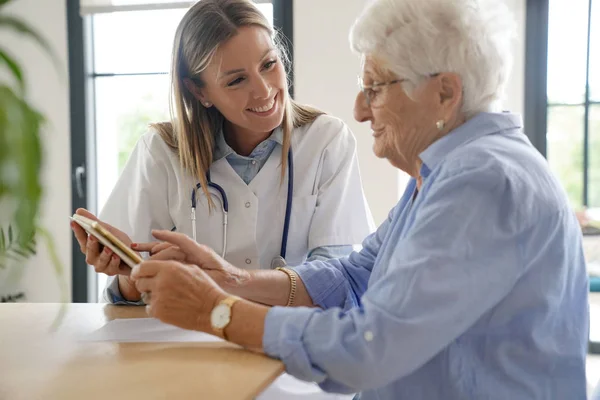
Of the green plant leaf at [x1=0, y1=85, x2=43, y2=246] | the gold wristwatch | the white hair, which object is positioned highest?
the white hair

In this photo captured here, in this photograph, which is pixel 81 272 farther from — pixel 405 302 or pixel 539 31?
pixel 405 302

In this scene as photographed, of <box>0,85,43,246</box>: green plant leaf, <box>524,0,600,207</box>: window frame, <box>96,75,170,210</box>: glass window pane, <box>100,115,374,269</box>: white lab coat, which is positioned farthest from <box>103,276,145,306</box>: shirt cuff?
<box>524,0,600,207</box>: window frame

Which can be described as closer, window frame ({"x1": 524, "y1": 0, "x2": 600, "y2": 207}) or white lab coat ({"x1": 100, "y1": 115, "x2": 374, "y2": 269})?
white lab coat ({"x1": 100, "y1": 115, "x2": 374, "y2": 269})

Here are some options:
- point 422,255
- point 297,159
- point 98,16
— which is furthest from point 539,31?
point 422,255

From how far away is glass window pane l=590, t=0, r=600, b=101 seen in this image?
325 centimetres

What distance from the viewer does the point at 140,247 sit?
1565 mm

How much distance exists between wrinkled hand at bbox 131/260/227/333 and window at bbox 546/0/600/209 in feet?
8.14

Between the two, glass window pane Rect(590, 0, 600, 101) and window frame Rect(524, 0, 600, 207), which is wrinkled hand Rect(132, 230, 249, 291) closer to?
window frame Rect(524, 0, 600, 207)

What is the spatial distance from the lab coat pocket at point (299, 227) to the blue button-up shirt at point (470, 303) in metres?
0.71

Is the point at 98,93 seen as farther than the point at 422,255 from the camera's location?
Yes

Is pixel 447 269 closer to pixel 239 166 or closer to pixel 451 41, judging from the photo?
pixel 451 41

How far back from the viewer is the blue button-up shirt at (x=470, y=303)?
1.01 meters

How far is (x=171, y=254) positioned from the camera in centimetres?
151

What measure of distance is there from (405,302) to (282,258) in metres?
0.86
